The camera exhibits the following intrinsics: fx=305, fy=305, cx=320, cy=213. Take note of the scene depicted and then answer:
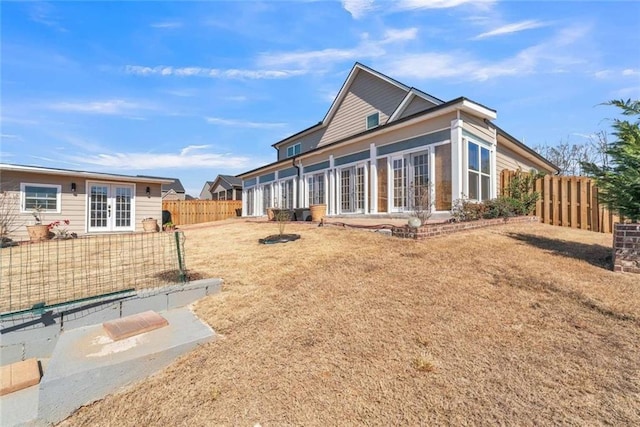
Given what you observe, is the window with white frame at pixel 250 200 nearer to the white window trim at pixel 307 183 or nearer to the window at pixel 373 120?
the white window trim at pixel 307 183

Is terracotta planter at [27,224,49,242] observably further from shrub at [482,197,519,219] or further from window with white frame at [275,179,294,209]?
shrub at [482,197,519,219]

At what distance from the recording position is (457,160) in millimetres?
8820

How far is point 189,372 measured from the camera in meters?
2.91

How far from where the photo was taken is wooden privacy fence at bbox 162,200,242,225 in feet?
70.4

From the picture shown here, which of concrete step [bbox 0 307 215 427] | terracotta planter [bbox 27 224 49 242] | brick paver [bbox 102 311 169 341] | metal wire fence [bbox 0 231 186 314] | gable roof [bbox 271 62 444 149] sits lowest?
concrete step [bbox 0 307 215 427]

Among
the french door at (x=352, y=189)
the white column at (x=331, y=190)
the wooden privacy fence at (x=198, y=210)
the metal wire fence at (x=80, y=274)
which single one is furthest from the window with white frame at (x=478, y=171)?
the wooden privacy fence at (x=198, y=210)

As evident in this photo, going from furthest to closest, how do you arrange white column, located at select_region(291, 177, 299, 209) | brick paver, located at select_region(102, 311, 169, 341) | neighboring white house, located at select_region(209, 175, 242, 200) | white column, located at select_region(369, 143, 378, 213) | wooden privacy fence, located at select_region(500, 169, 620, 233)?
neighboring white house, located at select_region(209, 175, 242, 200), white column, located at select_region(291, 177, 299, 209), white column, located at select_region(369, 143, 378, 213), wooden privacy fence, located at select_region(500, 169, 620, 233), brick paver, located at select_region(102, 311, 169, 341)

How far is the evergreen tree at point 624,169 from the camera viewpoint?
4.75 m

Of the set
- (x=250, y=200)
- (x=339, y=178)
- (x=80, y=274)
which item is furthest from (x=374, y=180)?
(x=250, y=200)

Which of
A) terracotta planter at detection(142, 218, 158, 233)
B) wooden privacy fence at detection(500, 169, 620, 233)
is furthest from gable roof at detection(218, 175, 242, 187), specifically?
wooden privacy fence at detection(500, 169, 620, 233)

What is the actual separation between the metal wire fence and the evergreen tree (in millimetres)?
7154

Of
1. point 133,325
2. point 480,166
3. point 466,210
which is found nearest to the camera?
point 133,325

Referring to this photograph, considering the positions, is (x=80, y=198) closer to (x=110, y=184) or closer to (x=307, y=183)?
(x=110, y=184)

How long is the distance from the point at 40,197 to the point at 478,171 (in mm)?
17370
